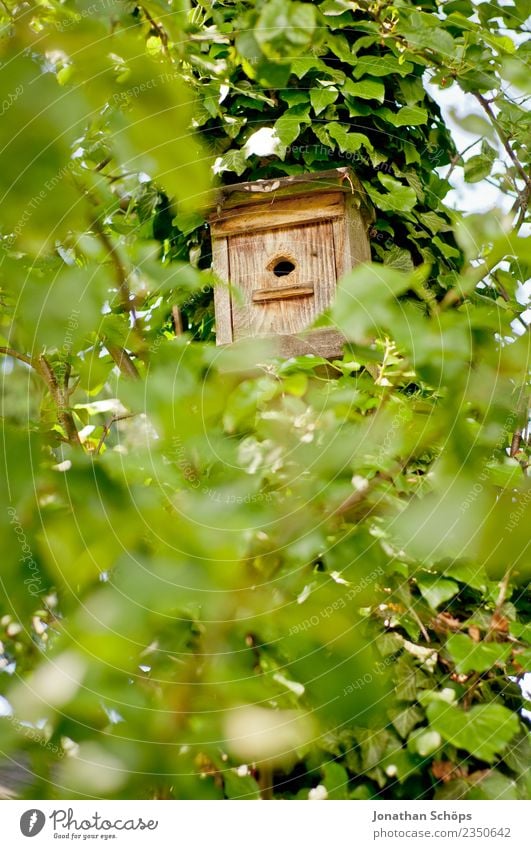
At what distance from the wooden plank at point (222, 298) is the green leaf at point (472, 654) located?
673 millimetres

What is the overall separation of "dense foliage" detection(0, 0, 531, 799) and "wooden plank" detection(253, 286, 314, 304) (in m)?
0.43

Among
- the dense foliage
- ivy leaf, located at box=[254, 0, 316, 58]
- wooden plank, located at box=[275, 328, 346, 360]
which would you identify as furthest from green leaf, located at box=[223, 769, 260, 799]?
wooden plank, located at box=[275, 328, 346, 360]

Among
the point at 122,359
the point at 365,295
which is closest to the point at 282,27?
the point at 365,295

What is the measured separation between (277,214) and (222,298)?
149 mm

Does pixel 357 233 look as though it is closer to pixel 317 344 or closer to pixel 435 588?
pixel 317 344

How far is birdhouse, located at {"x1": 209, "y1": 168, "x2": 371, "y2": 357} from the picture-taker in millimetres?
1113

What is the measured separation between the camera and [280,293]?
3.68 ft

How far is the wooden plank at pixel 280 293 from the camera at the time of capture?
1112 mm

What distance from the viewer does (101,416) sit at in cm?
71

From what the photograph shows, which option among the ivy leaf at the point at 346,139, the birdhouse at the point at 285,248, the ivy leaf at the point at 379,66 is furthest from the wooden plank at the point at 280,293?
the ivy leaf at the point at 379,66

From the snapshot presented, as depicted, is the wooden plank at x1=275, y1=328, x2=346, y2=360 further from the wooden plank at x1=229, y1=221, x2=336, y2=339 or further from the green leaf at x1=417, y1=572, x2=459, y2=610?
the green leaf at x1=417, y1=572, x2=459, y2=610

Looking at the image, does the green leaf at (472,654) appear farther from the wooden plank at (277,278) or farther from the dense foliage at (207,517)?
the wooden plank at (277,278)
